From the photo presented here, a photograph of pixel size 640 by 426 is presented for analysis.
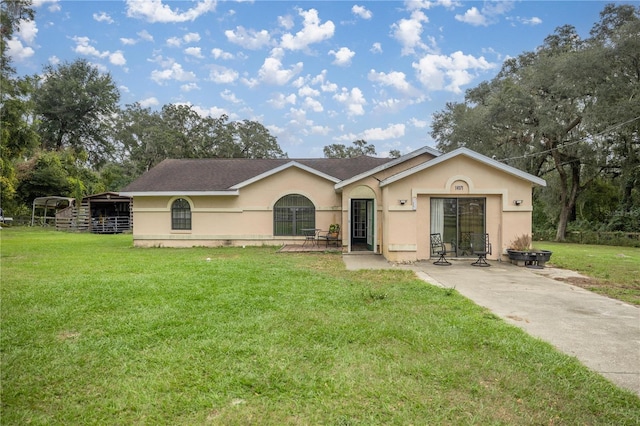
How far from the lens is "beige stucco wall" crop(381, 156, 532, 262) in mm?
11609

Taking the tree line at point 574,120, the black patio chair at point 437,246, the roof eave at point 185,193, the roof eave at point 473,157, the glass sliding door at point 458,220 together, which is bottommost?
the black patio chair at point 437,246

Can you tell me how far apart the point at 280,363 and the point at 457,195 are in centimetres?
971

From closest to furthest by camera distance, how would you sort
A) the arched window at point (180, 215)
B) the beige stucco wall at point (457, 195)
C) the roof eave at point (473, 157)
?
the roof eave at point (473, 157)
the beige stucco wall at point (457, 195)
the arched window at point (180, 215)

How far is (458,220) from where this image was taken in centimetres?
1203

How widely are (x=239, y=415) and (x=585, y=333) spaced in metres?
4.86

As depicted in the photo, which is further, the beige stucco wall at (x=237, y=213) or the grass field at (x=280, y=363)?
the beige stucco wall at (x=237, y=213)

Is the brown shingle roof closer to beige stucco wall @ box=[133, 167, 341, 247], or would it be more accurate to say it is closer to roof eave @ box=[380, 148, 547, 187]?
beige stucco wall @ box=[133, 167, 341, 247]

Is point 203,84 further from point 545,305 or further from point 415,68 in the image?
point 545,305

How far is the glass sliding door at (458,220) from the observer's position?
470 inches

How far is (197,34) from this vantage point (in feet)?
47.6

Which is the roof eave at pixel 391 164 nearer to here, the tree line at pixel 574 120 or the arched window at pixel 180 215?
the arched window at pixel 180 215

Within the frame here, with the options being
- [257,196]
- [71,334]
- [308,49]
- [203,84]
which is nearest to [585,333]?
[71,334]

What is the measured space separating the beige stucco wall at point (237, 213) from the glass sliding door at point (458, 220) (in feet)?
18.2

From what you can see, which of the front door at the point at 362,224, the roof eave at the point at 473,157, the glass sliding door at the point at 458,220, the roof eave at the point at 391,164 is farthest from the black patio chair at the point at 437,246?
the roof eave at the point at 391,164
